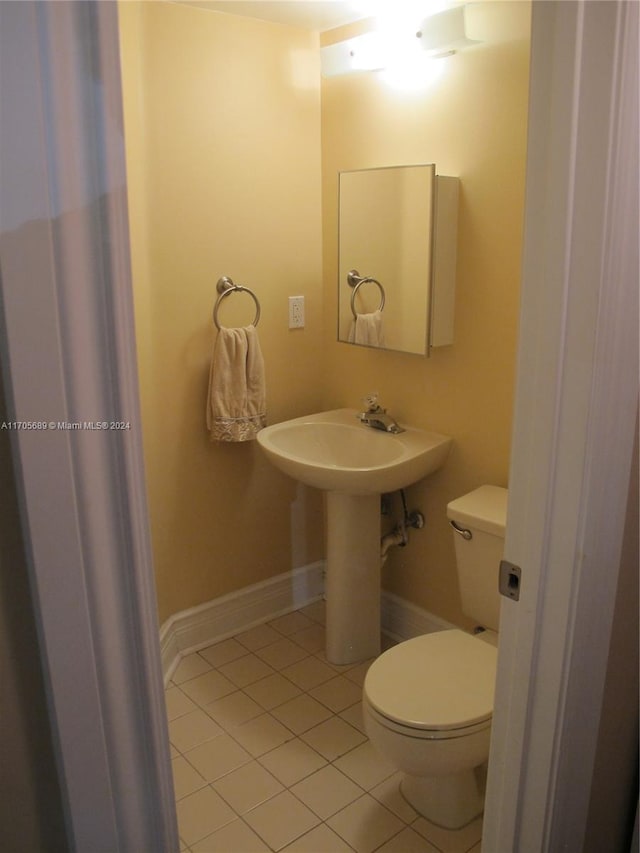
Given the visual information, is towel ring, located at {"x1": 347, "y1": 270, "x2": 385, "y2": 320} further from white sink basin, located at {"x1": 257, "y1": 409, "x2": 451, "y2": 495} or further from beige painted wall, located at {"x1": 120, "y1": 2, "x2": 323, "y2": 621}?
white sink basin, located at {"x1": 257, "y1": 409, "x2": 451, "y2": 495}

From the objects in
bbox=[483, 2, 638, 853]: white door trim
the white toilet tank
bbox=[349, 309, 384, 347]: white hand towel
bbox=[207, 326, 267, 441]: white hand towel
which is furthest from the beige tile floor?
bbox=[349, 309, 384, 347]: white hand towel

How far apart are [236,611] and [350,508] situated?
2.21 ft

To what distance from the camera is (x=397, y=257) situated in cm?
232

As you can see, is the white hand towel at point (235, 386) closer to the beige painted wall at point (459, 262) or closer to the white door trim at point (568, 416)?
the beige painted wall at point (459, 262)

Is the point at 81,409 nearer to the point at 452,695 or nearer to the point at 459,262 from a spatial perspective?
the point at 452,695

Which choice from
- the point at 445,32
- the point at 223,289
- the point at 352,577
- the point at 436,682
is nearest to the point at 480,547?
the point at 436,682

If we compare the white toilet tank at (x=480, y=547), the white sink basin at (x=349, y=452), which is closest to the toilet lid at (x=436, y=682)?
the white toilet tank at (x=480, y=547)

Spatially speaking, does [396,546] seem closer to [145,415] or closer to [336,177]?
[145,415]

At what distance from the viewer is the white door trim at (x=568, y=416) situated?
968 mm

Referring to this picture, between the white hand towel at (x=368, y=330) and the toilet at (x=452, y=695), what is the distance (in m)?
0.63

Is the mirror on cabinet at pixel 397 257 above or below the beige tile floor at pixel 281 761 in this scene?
above

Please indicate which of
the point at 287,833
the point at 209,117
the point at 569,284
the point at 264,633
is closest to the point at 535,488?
the point at 569,284

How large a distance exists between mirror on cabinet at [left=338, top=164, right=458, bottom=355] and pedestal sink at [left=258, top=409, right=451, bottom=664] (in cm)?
30

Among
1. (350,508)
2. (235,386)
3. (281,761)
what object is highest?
(235,386)
